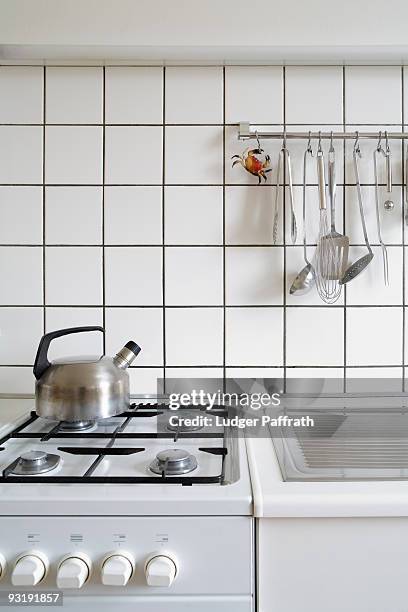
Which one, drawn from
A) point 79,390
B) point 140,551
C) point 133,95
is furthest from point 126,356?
point 133,95

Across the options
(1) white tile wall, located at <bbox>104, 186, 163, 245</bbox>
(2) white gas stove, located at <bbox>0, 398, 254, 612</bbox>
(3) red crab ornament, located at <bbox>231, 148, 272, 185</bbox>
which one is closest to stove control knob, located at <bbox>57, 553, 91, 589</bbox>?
(2) white gas stove, located at <bbox>0, 398, 254, 612</bbox>

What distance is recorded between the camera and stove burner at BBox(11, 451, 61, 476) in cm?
74

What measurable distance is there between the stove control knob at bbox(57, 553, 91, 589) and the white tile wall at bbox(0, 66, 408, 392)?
55cm

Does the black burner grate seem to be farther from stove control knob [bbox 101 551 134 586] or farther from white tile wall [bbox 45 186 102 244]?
white tile wall [bbox 45 186 102 244]

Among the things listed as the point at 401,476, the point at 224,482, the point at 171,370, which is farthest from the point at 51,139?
the point at 401,476

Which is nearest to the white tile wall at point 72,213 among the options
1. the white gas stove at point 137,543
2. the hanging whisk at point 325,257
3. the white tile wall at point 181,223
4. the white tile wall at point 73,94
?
the white tile wall at point 181,223

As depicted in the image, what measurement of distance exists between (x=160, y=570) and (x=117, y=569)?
59 millimetres

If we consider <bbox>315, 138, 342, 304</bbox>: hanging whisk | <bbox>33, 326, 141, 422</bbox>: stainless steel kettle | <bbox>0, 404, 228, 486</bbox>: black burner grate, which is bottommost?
<bbox>0, 404, 228, 486</bbox>: black burner grate

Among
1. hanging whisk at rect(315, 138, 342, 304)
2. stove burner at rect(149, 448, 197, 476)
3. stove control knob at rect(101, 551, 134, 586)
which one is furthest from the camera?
hanging whisk at rect(315, 138, 342, 304)

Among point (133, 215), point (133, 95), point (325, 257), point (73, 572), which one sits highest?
point (133, 95)

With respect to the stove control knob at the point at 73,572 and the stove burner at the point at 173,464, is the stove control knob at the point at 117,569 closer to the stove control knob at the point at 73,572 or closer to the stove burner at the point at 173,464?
the stove control knob at the point at 73,572

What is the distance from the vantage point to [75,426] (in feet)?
3.13

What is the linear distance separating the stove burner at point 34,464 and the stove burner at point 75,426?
0.17m

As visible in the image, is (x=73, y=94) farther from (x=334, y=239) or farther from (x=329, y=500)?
(x=329, y=500)
